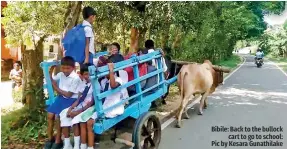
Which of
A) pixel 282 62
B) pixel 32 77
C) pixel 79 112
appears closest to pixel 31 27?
pixel 32 77

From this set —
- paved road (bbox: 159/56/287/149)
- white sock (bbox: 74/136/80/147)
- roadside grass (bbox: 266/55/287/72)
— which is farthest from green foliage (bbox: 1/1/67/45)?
roadside grass (bbox: 266/55/287/72)

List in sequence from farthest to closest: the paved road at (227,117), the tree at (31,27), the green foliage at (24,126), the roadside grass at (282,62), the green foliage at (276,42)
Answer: the green foliage at (276,42), the roadside grass at (282,62), the tree at (31,27), the paved road at (227,117), the green foliage at (24,126)

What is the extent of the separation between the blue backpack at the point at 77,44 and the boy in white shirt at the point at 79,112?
327 mm

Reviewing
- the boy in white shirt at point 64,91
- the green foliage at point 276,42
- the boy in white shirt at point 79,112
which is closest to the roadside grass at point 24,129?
the boy in white shirt at point 64,91

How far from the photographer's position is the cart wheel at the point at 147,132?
160 inches

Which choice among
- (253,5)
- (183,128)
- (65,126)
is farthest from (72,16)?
(253,5)

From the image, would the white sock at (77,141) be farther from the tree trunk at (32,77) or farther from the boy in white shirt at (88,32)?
the tree trunk at (32,77)

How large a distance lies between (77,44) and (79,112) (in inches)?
32.1

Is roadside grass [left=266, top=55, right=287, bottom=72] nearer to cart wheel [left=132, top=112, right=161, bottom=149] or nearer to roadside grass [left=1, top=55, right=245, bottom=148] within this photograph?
cart wheel [left=132, top=112, right=161, bottom=149]

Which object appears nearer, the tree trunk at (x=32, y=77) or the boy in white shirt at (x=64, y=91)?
the boy in white shirt at (x=64, y=91)

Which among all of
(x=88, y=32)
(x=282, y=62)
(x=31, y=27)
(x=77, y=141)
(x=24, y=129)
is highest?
(x=31, y=27)

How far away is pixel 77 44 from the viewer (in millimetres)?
4070

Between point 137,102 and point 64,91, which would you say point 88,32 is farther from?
point 137,102

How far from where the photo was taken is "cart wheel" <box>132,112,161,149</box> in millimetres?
4062
